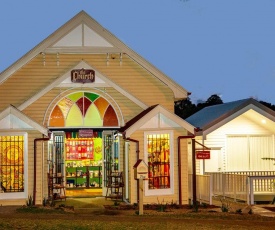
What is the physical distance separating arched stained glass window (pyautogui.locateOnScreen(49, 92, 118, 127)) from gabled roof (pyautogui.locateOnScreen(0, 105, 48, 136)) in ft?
6.02

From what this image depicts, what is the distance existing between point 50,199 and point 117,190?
9.21 ft

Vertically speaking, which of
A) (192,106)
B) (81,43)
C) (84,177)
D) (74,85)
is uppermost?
(192,106)

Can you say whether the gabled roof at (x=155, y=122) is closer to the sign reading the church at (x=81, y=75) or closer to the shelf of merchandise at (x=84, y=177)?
the sign reading the church at (x=81, y=75)

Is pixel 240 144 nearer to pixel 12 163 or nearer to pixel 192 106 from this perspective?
pixel 12 163

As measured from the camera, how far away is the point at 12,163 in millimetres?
25453

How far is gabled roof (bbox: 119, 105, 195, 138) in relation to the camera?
25453 millimetres

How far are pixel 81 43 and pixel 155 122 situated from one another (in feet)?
14.5

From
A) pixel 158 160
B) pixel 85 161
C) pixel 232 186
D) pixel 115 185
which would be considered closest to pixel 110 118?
pixel 115 185

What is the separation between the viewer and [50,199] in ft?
85.8

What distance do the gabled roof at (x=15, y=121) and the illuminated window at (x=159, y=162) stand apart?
4.09 meters

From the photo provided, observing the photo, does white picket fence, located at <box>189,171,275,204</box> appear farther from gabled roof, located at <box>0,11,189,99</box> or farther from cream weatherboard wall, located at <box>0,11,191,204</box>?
gabled roof, located at <box>0,11,189,99</box>

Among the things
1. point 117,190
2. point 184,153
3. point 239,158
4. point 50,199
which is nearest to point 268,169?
point 239,158

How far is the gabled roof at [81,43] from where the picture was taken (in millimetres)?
26984

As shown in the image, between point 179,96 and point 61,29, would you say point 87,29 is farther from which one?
point 179,96
